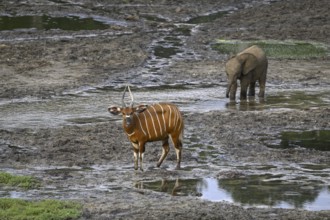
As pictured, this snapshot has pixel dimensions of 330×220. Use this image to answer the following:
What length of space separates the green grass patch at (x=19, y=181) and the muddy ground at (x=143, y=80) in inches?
10.4

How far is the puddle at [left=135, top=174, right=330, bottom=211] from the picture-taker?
14.0 meters

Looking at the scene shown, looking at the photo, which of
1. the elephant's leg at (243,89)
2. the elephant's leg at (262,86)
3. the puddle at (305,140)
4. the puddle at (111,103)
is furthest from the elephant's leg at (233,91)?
the puddle at (305,140)

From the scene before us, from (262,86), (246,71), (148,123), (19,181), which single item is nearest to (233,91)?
(246,71)

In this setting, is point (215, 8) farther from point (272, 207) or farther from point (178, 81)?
point (272, 207)

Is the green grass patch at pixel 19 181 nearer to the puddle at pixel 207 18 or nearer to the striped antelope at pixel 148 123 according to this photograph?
the striped antelope at pixel 148 123

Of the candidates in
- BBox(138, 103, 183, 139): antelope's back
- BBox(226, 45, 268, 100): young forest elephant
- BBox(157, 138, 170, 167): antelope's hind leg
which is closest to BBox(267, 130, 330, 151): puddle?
BBox(157, 138, 170, 167): antelope's hind leg

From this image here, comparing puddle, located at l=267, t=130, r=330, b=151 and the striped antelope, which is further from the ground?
the striped antelope

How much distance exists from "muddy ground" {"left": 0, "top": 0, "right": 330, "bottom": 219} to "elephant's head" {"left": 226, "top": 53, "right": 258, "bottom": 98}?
1959 mm

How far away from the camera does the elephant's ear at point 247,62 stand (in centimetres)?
2484

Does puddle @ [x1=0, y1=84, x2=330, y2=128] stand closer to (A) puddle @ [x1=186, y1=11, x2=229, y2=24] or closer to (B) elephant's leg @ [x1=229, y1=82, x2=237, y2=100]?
(B) elephant's leg @ [x1=229, y1=82, x2=237, y2=100]

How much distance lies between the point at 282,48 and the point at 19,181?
19129mm

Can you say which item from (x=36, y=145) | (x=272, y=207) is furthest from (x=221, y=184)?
(x=36, y=145)

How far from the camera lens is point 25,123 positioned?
20594 millimetres

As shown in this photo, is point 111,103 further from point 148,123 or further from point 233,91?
point 148,123
